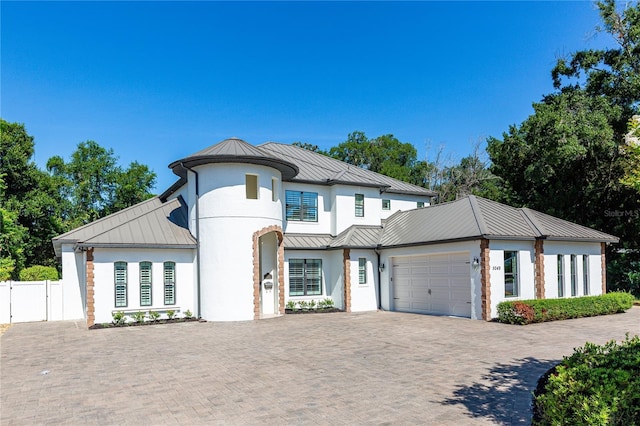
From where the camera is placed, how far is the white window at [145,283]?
18.0 m

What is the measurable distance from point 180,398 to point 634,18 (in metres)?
28.6

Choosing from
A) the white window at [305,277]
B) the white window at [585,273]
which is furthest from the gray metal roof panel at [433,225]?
the white window at [585,273]

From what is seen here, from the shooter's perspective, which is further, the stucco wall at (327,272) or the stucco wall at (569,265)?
the stucco wall at (327,272)

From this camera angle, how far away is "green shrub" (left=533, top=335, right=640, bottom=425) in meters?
4.90

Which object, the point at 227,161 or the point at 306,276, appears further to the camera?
the point at 306,276

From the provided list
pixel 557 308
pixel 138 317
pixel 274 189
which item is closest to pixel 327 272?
pixel 274 189

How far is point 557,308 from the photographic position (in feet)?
55.1

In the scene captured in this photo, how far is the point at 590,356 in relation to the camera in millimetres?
6809

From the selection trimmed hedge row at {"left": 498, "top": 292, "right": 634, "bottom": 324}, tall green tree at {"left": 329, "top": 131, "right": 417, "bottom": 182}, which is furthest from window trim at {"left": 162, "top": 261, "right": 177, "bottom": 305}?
tall green tree at {"left": 329, "top": 131, "right": 417, "bottom": 182}

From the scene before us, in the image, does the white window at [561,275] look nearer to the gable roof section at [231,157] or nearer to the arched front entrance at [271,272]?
the arched front entrance at [271,272]

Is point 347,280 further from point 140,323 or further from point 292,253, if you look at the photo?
point 140,323

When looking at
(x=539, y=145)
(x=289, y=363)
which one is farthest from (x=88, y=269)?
(x=539, y=145)

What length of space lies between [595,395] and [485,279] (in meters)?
12.1

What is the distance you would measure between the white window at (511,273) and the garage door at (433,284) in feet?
4.88
